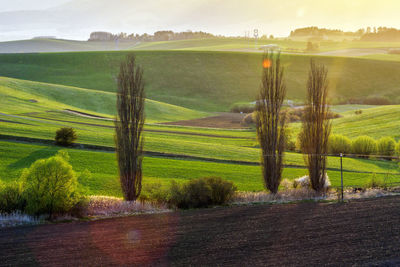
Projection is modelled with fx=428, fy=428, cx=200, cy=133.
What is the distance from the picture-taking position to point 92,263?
1168 centimetres

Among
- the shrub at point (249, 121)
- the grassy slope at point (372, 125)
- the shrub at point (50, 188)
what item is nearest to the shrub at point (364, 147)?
the grassy slope at point (372, 125)

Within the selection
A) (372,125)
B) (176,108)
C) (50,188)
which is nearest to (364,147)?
(372,125)

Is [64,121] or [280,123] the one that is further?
[64,121]

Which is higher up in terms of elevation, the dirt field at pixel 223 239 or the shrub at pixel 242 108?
the dirt field at pixel 223 239

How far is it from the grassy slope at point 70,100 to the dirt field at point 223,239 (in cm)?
4704

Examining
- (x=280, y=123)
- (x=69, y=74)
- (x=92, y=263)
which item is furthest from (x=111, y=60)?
(x=92, y=263)

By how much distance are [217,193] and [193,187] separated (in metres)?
1.20

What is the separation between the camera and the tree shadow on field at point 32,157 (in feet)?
90.0

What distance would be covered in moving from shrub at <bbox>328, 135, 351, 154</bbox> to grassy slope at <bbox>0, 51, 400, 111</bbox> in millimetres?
48985

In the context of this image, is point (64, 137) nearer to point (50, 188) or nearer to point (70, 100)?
point (50, 188)

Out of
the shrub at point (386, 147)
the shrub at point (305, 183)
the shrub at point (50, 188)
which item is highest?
the shrub at point (50, 188)

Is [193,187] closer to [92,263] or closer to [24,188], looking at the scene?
[24,188]

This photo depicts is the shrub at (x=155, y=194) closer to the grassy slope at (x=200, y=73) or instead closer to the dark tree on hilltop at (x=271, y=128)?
the dark tree on hilltop at (x=271, y=128)

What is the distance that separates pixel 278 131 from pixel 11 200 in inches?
536
